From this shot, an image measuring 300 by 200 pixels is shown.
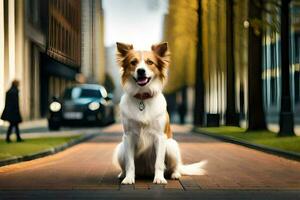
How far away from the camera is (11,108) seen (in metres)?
18.9

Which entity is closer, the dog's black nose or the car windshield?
the dog's black nose

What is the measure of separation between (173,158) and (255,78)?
1589cm

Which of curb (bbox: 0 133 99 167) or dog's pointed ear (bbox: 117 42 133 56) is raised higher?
dog's pointed ear (bbox: 117 42 133 56)

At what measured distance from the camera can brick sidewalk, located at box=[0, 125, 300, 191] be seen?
9.12m

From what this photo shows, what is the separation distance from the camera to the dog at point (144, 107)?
8.66 meters

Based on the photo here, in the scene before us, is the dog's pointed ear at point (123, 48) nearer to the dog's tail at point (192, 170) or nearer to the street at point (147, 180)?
the street at point (147, 180)

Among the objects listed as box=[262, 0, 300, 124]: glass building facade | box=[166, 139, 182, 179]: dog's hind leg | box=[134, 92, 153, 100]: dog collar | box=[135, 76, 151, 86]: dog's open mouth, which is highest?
box=[262, 0, 300, 124]: glass building facade

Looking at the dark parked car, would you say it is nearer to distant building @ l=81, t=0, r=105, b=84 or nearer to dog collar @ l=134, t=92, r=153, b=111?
dog collar @ l=134, t=92, r=153, b=111

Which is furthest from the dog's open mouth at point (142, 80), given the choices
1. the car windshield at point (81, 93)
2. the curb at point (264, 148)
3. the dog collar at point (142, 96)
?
the car windshield at point (81, 93)

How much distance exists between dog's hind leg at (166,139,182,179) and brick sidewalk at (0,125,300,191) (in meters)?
0.15

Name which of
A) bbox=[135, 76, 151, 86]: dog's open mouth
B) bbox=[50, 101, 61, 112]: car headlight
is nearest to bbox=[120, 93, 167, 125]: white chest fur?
bbox=[135, 76, 151, 86]: dog's open mouth

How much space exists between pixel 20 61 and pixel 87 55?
3492 centimetres

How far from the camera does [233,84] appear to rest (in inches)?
1210

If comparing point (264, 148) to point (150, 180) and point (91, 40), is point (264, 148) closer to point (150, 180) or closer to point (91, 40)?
point (150, 180)
